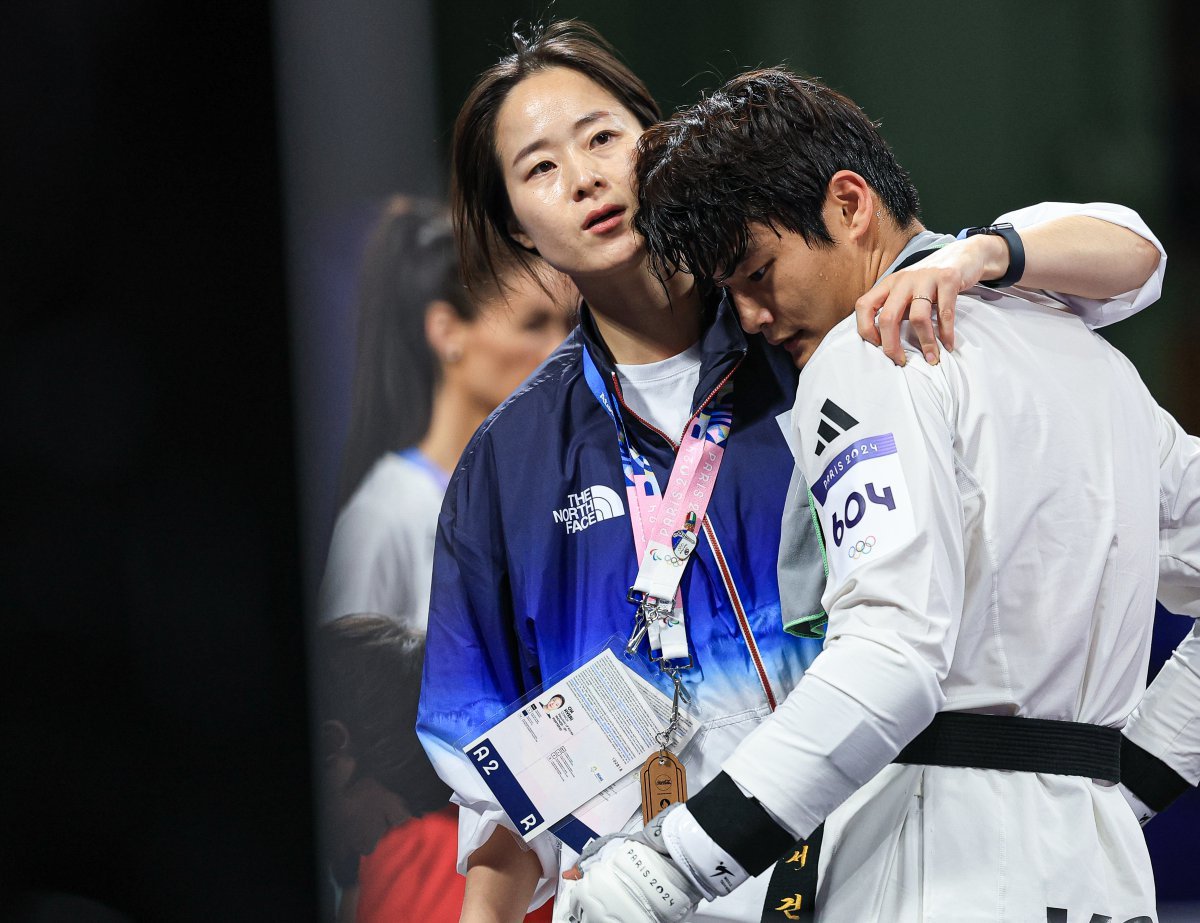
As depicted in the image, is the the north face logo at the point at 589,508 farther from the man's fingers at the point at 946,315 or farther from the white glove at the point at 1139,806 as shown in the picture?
the white glove at the point at 1139,806

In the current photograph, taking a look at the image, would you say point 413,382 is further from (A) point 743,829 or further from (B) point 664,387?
(A) point 743,829

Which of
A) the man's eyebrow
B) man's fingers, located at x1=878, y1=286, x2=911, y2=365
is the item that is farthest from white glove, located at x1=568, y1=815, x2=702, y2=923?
the man's eyebrow

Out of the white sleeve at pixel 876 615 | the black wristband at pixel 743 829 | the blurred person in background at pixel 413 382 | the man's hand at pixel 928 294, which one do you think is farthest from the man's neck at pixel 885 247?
the blurred person in background at pixel 413 382

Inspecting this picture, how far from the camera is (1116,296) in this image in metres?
1.28

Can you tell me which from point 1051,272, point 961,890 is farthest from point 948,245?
point 961,890

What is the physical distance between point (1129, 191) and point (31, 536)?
2.01 metres

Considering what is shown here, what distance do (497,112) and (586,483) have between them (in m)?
0.57

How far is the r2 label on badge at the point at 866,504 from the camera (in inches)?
40.3

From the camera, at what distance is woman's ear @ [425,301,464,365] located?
2.22 meters

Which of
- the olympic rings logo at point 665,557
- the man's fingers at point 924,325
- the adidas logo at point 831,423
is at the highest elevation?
the man's fingers at point 924,325

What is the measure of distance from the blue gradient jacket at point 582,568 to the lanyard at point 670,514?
2 centimetres

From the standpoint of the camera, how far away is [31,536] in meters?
1.88

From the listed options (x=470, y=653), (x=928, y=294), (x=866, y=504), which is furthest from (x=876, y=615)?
(x=470, y=653)

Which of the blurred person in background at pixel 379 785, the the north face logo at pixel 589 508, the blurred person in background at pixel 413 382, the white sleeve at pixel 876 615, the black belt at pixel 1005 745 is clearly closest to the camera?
the white sleeve at pixel 876 615
